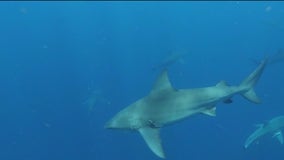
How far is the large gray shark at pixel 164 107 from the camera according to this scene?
8008mm

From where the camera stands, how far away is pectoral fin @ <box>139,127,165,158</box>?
757cm

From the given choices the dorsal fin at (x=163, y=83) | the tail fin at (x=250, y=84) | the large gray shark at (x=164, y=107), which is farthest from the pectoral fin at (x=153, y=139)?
the tail fin at (x=250, y=84)

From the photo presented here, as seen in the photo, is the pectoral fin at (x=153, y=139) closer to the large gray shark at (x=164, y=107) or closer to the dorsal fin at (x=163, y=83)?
the large gray shark at (x=164, y=107)

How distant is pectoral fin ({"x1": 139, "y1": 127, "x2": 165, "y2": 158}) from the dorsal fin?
22.7 inches

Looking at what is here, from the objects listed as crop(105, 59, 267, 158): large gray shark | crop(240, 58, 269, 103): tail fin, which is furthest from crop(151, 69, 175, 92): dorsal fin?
crop(240, 58, 269, 103): tail fin

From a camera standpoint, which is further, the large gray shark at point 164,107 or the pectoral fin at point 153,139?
the large gray shark at point 164,107

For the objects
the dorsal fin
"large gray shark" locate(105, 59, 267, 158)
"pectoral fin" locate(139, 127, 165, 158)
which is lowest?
"pectoral fin" locate(139, 127, 165, 158)

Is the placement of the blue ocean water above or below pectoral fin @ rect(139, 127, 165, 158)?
above

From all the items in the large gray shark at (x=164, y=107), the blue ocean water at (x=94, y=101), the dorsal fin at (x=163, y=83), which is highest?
the blue ocean water at (x=94, y=101)

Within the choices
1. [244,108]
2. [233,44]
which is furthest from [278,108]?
[233,44]

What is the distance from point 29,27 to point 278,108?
39.4 meters

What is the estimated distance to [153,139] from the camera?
25.4 feet

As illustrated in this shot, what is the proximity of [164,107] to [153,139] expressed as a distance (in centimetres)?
58

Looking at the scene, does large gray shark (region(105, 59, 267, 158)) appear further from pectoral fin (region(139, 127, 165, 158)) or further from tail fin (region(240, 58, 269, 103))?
tail fin (region(240, 58, 269, 103))
